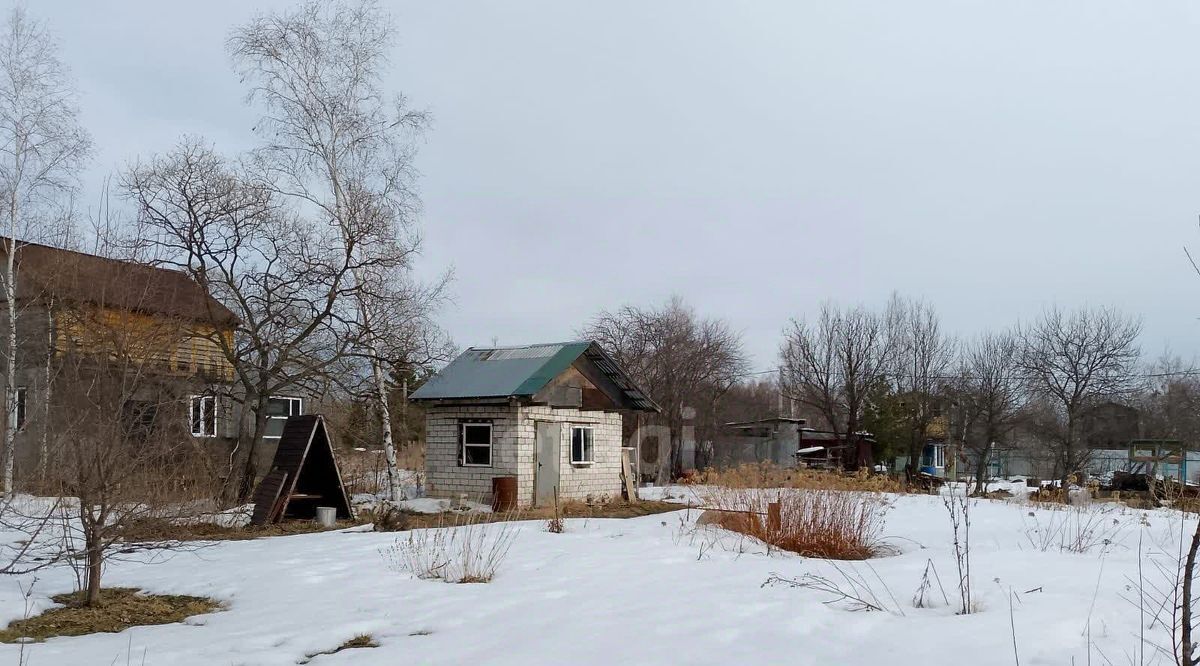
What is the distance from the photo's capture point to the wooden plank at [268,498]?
12227 mm

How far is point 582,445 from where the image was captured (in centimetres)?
2028

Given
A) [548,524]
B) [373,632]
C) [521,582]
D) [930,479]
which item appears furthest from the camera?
[930,479]

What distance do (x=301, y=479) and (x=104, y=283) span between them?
5012 mm

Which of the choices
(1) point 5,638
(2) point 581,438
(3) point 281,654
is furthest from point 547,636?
(2) point 581,438

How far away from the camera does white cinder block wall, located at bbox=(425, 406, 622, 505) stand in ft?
60.8

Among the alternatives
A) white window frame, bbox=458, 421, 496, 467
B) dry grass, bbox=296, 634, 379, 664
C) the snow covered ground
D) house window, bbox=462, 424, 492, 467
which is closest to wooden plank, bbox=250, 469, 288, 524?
the snow covered ground

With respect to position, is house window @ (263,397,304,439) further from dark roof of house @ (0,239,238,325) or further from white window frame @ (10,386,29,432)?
white window frame @ (10,386,29,432)

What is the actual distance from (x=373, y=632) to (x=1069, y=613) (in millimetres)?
3982

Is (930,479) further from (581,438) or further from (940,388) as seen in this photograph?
(581,438)

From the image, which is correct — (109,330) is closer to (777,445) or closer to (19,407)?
(19,407)

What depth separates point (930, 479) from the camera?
27125 millimetres

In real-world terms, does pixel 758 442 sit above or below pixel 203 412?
below

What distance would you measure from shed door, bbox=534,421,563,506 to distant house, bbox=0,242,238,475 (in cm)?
638

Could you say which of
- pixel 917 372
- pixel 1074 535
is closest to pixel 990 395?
pixel 917 372
